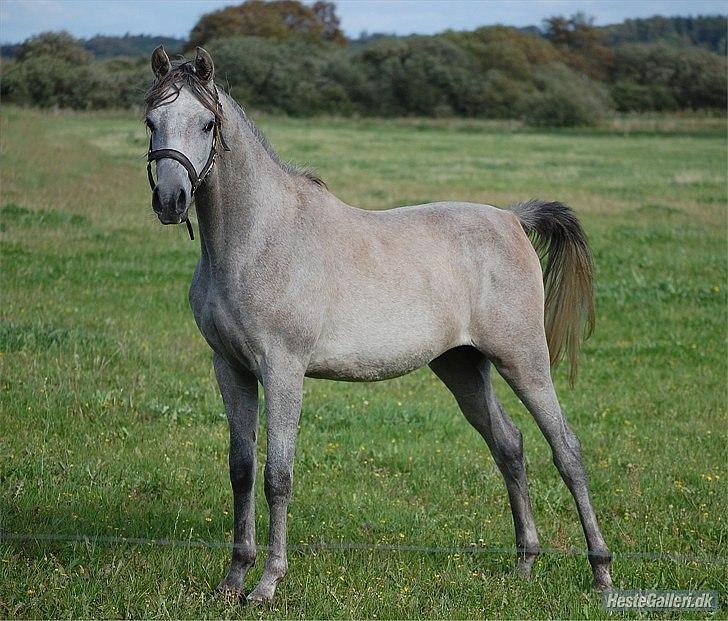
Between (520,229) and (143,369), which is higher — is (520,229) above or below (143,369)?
above

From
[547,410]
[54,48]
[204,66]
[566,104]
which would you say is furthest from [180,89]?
[566,104]

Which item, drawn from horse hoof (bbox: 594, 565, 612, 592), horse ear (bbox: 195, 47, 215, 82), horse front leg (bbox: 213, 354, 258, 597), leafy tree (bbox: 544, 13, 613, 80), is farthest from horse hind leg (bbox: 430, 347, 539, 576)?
leafy tree (bbox: 544, 13, 613, 80)

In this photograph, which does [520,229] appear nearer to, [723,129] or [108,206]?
[108,206]

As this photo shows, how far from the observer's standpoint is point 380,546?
17.5 ft

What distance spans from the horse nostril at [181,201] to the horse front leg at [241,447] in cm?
109

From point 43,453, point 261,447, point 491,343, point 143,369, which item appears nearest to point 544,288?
point 491,343

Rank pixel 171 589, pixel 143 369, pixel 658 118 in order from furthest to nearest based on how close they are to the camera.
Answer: pixel 658 118, pixel 143 369, pixel 171 589

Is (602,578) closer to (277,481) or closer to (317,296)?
(277,481)

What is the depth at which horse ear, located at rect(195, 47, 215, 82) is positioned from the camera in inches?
172

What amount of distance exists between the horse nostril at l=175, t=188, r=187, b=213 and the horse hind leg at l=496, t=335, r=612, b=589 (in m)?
2.17

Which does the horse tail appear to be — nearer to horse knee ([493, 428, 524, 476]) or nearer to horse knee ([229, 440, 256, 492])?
horse knee ([493, 428, 524, 476])

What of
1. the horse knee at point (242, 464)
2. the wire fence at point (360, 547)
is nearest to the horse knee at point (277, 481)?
the horse knee at point (242, 464)

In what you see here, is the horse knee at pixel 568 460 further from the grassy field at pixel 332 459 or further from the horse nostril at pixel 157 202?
the horse nostril at pixel 157 202

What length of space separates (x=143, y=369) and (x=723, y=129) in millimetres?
54285
